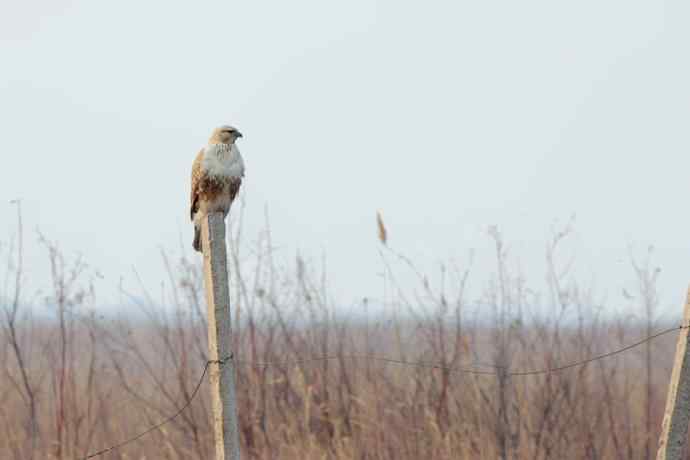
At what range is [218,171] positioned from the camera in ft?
13.0

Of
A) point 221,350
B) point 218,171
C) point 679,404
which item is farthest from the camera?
point 218,171

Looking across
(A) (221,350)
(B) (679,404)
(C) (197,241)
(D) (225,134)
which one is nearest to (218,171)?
(D) (225,134)

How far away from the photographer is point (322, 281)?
6.01m

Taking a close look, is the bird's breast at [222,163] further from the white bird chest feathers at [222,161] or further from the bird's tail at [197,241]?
the bird's tail at [197,241]

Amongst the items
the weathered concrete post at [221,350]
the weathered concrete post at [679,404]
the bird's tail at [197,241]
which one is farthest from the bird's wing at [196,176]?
the weathered concrete post at [679,404]

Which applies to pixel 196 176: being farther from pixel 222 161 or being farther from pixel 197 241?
pixel 197 241

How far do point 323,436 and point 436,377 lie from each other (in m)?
0.81

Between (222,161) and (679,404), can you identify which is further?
(222,161)

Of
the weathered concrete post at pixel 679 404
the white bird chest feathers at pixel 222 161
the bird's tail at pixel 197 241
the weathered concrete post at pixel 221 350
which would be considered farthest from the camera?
the bird's tail at pixel 197 241

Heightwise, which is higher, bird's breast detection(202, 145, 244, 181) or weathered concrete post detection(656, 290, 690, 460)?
bird's breast detection(202, 145, 244, 181)

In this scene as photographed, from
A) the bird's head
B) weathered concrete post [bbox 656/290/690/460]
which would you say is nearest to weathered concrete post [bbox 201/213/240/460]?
the bird's head

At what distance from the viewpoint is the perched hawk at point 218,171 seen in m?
3.96

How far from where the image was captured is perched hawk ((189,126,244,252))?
396cm

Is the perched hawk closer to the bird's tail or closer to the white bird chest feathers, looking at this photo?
the white bird chest feathers
